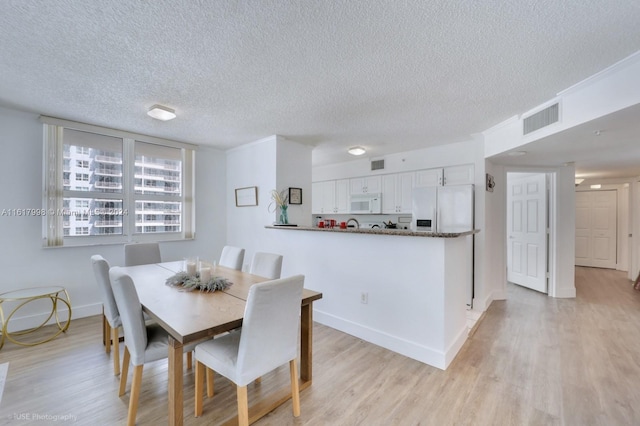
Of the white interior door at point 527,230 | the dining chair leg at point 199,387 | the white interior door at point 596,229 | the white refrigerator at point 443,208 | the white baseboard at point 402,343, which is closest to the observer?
the dining chair leg at point 199,387

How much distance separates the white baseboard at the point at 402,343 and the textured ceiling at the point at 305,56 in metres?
2.31

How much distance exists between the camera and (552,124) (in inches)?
104

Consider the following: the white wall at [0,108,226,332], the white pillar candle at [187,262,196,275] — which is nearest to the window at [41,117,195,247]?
the white wall at [0,108,226,332]

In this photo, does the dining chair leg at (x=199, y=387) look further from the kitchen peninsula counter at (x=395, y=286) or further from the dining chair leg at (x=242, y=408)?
the kitchen peninsula counter at (x=395, y=286)

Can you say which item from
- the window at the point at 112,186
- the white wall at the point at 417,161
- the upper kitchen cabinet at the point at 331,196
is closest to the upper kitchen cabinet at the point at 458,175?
the white wall at the point at 417,161

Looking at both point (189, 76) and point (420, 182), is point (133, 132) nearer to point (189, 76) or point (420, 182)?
point (189, 76)

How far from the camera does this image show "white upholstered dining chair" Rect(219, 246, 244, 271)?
10.0ft

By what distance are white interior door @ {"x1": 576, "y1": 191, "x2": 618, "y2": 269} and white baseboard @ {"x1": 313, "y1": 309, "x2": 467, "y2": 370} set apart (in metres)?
6.49

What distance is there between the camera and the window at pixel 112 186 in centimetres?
326

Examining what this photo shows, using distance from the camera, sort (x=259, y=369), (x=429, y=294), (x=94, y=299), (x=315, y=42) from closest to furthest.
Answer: (x=259, y=369) < (x=315, y=42) < (x=429, y=294) < (x=94, y=299)

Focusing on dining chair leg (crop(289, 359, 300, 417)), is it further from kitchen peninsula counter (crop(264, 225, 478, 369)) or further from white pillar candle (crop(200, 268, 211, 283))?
kitchen peninsula counter (crop(264, 225, 478, 369))

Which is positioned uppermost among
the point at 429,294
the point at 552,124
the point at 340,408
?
the point at 552,124

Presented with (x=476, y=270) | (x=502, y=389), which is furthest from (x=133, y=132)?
(x=476, y=270)

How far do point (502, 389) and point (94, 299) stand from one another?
15.0 feet
